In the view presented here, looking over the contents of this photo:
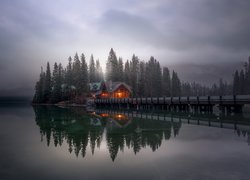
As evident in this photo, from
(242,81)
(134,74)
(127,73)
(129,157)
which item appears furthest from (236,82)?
(129,157)

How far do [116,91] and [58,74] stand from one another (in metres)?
37.5

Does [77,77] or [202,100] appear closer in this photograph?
[202,100]

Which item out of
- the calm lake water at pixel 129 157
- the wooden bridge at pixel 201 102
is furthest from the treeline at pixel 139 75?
the calm lake water at pixel 129 157

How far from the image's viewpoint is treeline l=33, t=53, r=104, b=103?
83.8 metres

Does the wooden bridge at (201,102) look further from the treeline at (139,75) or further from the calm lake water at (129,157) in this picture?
the treeline at (139,75)

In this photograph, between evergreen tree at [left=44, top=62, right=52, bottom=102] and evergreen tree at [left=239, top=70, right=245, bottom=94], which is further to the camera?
evergreen tree at [left=44, top=62, right=52, bottom=102]

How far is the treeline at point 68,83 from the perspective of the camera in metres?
83.8


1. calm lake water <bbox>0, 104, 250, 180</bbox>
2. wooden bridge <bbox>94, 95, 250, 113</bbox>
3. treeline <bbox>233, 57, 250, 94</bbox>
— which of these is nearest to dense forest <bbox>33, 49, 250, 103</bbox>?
treeline <bbox>233, 57, 250, 94</bbox>

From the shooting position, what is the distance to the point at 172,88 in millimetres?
105000

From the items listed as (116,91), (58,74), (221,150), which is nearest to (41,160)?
(221,150)

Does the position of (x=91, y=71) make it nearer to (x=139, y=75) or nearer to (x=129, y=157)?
(x=139, y=75)

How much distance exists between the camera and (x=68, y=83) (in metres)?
96.4

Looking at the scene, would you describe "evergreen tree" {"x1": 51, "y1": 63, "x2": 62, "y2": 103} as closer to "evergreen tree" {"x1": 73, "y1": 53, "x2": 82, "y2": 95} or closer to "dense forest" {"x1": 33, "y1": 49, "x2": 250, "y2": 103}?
"dense forest" {"x1": 33, "y1": 49, "x2": 250, "y2": 103}

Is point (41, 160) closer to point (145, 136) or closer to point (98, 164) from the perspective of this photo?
point (98, 164)
